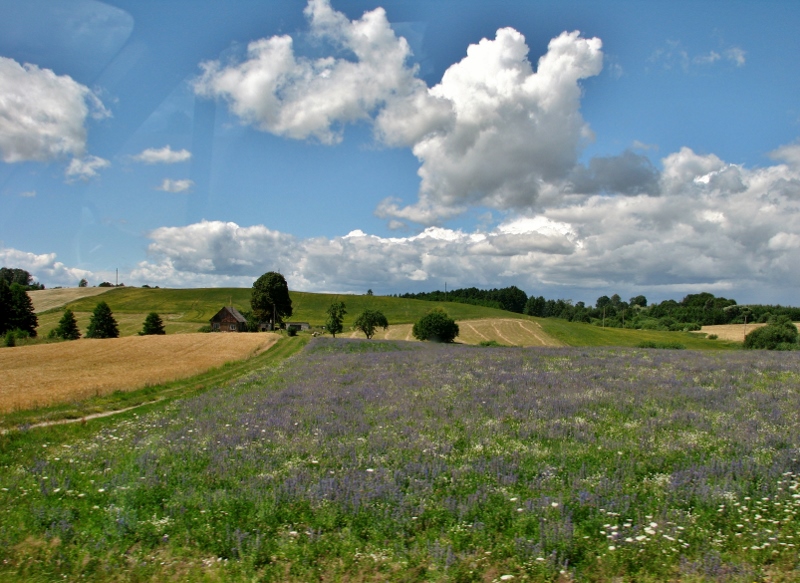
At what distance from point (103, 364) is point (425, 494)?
44082 mm

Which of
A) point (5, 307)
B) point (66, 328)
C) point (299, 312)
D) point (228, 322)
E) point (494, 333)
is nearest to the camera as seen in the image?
point (5, 307)

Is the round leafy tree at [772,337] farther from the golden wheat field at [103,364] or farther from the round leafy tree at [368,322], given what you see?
the golden wheat field at [103,364]

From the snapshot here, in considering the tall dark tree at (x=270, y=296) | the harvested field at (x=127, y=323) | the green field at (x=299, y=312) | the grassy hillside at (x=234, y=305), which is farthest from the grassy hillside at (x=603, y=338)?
the harvested field at (x=127, y=323)

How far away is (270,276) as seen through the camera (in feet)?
343

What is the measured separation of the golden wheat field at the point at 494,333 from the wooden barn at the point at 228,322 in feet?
81.1

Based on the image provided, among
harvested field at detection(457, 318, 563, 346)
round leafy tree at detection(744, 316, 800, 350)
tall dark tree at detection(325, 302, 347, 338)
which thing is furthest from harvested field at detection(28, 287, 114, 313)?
round leafy tree at detection(744, 316, 800, 350)

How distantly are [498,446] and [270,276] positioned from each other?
98334 mm

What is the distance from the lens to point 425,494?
8156mm

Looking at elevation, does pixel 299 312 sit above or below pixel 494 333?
above

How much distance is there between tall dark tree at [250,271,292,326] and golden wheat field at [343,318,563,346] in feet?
50.0

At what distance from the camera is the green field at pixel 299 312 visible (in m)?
103

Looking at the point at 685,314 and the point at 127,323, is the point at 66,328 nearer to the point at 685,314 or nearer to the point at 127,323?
the point at 127,323

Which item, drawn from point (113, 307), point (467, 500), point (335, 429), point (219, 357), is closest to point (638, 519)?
point (467, 500)

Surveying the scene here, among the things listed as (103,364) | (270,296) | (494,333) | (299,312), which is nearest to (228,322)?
(270,296)
